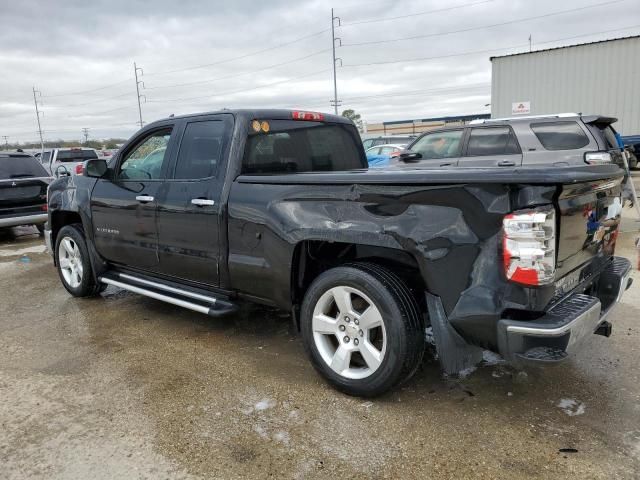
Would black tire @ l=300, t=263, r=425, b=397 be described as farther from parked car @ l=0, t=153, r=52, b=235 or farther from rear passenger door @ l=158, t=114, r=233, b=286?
parked car @ l=0, t=153, r=52, b=235

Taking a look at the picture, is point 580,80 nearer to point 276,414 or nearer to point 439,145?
point 439,145

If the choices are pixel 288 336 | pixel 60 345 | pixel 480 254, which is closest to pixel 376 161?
pixel 288 336

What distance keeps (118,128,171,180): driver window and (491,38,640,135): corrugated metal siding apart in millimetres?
14162

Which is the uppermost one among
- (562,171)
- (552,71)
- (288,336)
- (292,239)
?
(552,71)

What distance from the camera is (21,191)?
31.4 feet

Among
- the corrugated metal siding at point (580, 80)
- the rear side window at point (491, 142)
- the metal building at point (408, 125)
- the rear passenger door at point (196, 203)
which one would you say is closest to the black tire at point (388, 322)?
the rear passenger door at point (196, 203)

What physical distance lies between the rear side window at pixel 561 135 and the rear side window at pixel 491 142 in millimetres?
371

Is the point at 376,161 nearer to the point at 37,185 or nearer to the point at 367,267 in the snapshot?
the point at 37,185

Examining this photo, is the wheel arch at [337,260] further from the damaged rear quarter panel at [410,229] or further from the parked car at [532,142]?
the parked car at [532,142]

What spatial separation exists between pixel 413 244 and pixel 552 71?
1520cm

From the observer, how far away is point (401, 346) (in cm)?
301

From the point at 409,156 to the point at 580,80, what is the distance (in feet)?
32.4

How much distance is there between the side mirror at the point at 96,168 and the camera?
4.95m

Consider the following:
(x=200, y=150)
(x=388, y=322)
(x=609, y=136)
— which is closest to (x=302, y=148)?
(x=200, y=150)
